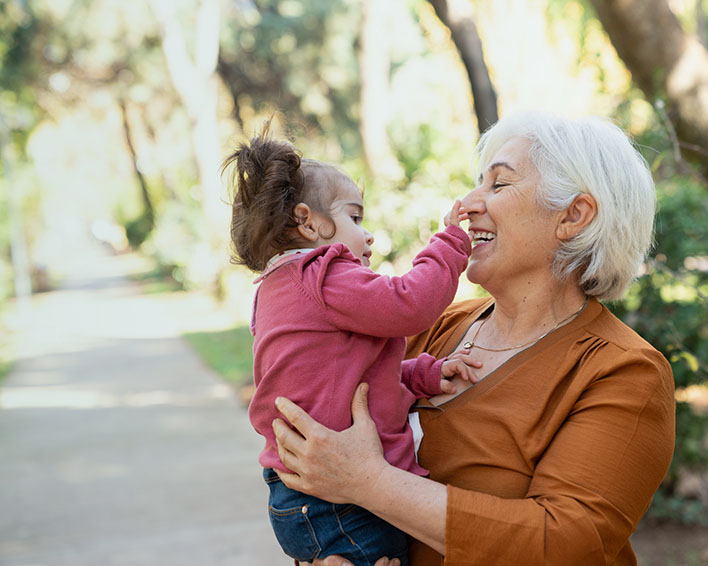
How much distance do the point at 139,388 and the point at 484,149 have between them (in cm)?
820

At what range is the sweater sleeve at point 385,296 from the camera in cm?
176

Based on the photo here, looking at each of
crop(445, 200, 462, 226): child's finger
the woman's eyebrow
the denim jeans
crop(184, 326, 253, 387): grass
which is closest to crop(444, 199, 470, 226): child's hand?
crop(445, 200, 462, 226): child's finger

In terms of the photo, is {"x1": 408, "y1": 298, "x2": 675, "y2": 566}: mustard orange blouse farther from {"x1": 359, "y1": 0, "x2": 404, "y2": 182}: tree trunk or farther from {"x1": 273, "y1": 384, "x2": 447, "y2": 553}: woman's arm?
{"x1": 359, "y1": 0, "x2": 404, "y2": 182}: tree trunk

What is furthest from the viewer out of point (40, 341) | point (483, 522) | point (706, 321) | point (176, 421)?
point (40, 341)

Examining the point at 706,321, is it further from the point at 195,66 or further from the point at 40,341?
the point at 195,66

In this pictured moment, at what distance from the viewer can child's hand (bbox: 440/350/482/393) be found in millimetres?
2029

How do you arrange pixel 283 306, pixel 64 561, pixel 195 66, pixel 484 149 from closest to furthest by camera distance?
pixel 283 306 → pixel 484 149 → pixel 64 561 → pixel 195 66

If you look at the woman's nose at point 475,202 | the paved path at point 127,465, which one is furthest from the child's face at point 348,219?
the paved path at point 127,465

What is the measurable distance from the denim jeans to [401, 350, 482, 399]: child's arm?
391 mm

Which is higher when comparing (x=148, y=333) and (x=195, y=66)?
(x=195, y=66)

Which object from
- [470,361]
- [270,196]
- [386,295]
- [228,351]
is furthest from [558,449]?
[228,351]

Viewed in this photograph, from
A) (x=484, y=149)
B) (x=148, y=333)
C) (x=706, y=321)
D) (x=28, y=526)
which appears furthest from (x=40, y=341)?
(x=484, y=149)

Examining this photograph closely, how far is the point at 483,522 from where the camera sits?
5.26 ft

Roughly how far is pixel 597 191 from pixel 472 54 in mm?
3985
